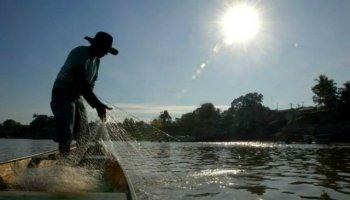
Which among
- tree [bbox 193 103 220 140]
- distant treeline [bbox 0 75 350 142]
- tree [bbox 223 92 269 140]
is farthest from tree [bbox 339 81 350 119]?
→ tree [bbox 193 103 220 140]

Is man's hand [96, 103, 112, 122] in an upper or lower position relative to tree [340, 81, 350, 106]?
lower

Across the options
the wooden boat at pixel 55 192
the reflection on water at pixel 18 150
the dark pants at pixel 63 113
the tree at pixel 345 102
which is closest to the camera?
the wooden boat at pixel 55 192

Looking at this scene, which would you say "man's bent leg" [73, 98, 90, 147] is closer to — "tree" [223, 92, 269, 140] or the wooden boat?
the wooden boat

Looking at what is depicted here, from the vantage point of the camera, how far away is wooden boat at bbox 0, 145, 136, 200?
3.06m


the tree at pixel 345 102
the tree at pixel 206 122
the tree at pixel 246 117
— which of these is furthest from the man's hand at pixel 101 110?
the tree at pixel 206 122

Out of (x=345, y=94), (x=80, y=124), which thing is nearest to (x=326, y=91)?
(x=345, y=94)

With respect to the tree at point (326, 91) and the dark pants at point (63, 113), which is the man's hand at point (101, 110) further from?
the tree at point (326, 91)

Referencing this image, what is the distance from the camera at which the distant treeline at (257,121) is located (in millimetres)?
99875

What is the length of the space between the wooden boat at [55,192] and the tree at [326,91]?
106375 mm

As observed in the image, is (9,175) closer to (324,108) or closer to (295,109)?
(324,108)

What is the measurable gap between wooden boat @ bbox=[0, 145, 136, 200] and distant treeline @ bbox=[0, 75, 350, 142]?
62806 mm

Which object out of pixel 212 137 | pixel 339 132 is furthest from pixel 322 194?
→ pixel 212 137

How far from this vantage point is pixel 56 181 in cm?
382

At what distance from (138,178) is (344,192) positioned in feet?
17.7
